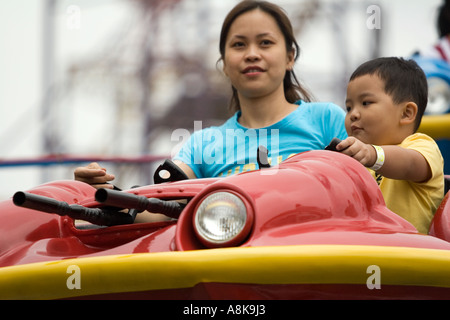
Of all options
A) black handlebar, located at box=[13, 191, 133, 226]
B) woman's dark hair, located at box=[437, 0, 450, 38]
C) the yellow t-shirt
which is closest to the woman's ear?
the yellow t-shirt

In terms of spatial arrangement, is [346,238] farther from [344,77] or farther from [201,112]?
[201,112]

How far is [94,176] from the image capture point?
2.60m

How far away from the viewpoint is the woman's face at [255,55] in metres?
2.97

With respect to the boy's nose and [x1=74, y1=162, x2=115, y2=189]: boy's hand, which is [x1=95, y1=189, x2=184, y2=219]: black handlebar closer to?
[x1=74, y1=162, x2=115, y2=189]: boy's hand

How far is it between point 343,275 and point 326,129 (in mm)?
1362

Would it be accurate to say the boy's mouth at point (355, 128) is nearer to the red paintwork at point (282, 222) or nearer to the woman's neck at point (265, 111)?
the red paintwork at point (282, 222)

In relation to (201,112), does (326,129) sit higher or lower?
lower

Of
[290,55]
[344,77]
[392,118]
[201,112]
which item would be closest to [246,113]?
[290,55]

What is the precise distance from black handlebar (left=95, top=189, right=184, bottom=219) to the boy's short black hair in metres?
0.82

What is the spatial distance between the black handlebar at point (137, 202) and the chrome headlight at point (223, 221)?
0.15 m

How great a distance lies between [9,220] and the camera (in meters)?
2.29

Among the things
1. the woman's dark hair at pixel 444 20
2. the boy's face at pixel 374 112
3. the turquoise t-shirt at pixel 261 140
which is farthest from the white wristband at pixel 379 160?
the woman's dark hair at pixel 444 20

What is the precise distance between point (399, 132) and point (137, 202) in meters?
0.98

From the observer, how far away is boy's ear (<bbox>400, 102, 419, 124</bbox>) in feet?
8.14
